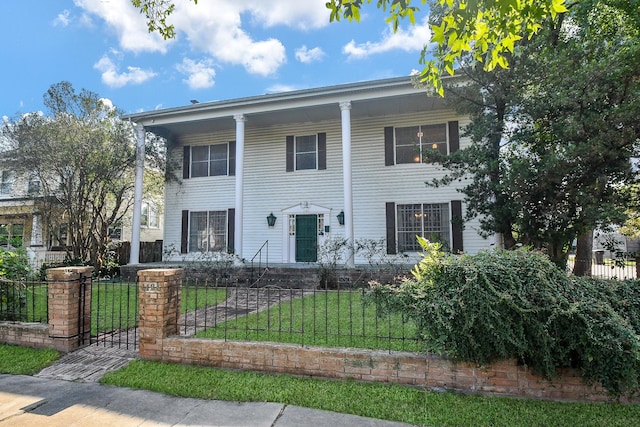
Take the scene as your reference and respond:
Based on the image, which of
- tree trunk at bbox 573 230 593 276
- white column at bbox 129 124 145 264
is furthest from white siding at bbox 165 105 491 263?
tree trunk at bbox 573 230 593 276

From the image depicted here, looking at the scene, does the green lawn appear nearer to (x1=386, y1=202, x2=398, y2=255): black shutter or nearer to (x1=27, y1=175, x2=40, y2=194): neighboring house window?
(x1=386, y1=202, x2=398, y2=255): black shutter

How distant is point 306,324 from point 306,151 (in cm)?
884

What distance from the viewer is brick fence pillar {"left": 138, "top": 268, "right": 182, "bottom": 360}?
4508mm

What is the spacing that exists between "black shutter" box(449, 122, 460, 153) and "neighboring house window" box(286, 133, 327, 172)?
14.2 feet

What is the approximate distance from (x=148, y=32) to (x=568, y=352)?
651 centimetres

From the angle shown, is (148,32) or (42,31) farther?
(42,31)

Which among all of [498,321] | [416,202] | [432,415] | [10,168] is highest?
[10,168]

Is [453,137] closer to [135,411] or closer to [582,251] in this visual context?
[582,251]

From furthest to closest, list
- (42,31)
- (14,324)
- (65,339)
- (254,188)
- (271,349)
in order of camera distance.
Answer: (254,188) → (42,31) → (14,324) → (65,339) → (271,349)

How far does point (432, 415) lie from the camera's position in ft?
10.6

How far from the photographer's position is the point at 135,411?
3.40 meters

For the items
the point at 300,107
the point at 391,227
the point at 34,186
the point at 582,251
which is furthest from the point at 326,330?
the point at 34,186

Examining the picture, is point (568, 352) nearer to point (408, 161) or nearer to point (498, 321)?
point (498, 321)

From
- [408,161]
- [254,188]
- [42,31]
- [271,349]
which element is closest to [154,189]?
[254,188]
